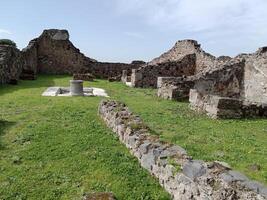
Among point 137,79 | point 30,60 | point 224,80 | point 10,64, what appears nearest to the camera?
point 224,80

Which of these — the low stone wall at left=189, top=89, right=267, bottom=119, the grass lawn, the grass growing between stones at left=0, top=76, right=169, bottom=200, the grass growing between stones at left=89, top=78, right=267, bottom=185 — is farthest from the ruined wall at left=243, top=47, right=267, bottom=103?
the grass growing between stones at left=0, top=76, right=169, bottom=200

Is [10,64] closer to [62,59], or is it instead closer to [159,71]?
[159,71]

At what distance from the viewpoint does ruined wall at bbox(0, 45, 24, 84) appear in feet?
62.2

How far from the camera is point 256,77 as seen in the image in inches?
632

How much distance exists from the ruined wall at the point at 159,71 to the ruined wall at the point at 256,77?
5.61 m

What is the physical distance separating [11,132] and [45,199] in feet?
12.6

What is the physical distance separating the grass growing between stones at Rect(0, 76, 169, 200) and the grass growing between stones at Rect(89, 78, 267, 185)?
1313 millimetres

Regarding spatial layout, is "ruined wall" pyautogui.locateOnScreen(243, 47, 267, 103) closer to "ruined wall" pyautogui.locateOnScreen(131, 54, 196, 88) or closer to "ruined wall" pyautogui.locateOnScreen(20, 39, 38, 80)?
"ruined wall" pyautogui.locateOnScreen(131, 54, 196, 88)

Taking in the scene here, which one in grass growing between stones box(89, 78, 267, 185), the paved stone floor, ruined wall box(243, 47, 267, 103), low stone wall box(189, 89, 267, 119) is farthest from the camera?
the paved stone floor

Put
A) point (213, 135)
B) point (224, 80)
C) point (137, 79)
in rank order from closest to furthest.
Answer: point (213, 135), point (224, 80), point (137, 79)

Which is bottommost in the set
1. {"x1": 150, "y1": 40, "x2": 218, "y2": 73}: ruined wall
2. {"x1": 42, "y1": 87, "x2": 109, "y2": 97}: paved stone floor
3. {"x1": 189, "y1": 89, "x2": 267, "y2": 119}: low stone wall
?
{"x1": 42, "y1": 87, "x2": 109, "y2": 97}: paved stone floor

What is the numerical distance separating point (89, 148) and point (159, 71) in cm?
1396

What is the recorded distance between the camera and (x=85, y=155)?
24.2ft

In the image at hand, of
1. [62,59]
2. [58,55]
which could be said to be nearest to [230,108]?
[62,59]
